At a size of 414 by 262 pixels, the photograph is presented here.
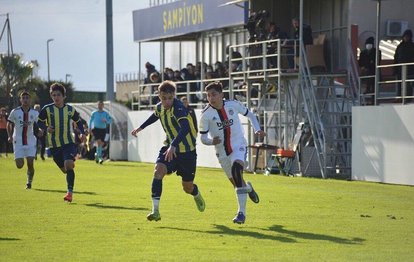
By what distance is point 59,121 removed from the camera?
2252 centimetres

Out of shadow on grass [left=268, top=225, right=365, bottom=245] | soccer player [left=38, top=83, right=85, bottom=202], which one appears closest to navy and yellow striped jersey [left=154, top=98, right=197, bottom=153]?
shadow on grass [left=268, top=225, right=365, bottom=245]

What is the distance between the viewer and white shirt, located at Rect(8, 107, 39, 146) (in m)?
28.0

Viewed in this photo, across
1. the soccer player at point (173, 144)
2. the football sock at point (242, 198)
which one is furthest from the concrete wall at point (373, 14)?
the football sock at point (242, 198)

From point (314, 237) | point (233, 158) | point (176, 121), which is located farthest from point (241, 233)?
point (176, 121)

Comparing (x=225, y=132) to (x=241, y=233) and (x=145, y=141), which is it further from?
(x=145, y=141)

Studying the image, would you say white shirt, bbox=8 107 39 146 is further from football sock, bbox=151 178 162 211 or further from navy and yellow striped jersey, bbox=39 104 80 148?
football sock, bbox=151 178 162 211

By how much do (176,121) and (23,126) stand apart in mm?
11519

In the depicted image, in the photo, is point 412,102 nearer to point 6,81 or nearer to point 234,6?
point 234,6

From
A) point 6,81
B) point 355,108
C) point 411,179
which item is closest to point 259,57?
point 355,108

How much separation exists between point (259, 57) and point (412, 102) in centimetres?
653

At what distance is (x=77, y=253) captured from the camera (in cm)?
1326

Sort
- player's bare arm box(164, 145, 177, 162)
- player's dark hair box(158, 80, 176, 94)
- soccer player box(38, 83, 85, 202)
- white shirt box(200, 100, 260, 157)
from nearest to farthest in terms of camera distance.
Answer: player's bare arm box(164, 145, 177, 162) < player's dark hair box(158, 80, 176, 94) < white shirt box(200, 100, 260, 157) < soccer player box(38, 83, 85, 202)

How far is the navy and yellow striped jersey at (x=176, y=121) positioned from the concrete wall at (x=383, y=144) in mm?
10643

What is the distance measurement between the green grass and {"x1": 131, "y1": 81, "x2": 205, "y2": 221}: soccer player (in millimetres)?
561
